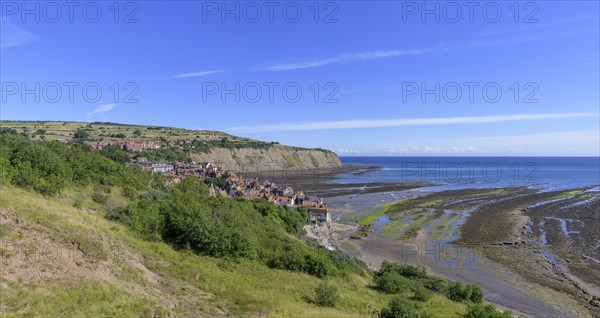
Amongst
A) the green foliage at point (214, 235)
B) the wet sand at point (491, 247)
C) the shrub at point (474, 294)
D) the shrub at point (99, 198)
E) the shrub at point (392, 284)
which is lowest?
the wet sand at point (491, 247)

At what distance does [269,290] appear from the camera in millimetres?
17453

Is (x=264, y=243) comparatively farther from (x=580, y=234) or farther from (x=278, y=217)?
(x=580, y=234)

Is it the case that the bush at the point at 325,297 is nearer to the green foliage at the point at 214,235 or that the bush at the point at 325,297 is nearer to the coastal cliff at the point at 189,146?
the green foliage at the point at 214,235

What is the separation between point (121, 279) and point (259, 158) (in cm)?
15650

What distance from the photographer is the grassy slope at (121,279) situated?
11172mm

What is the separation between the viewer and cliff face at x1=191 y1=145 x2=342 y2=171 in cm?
14612

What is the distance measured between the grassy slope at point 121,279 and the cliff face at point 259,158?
11463 centimetres

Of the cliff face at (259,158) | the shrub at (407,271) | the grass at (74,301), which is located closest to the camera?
the grass at (74,301)

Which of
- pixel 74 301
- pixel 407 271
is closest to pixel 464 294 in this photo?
pixel 407 271

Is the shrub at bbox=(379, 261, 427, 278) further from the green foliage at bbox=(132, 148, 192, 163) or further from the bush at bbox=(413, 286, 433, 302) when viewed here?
the green foliage at bbox=(132, 148, 192, 163)

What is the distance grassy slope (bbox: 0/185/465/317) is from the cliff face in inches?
4513

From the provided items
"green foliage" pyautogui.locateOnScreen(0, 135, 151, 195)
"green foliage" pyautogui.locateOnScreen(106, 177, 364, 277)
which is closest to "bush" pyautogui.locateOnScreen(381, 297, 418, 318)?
"green foliage" pyautogui.locateOnScreen(106, 177, 364, 277)


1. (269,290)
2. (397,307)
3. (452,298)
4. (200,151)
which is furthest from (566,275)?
(200,151)

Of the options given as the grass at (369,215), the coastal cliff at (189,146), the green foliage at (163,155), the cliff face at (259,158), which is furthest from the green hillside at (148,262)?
the cliff face at (259,158)
